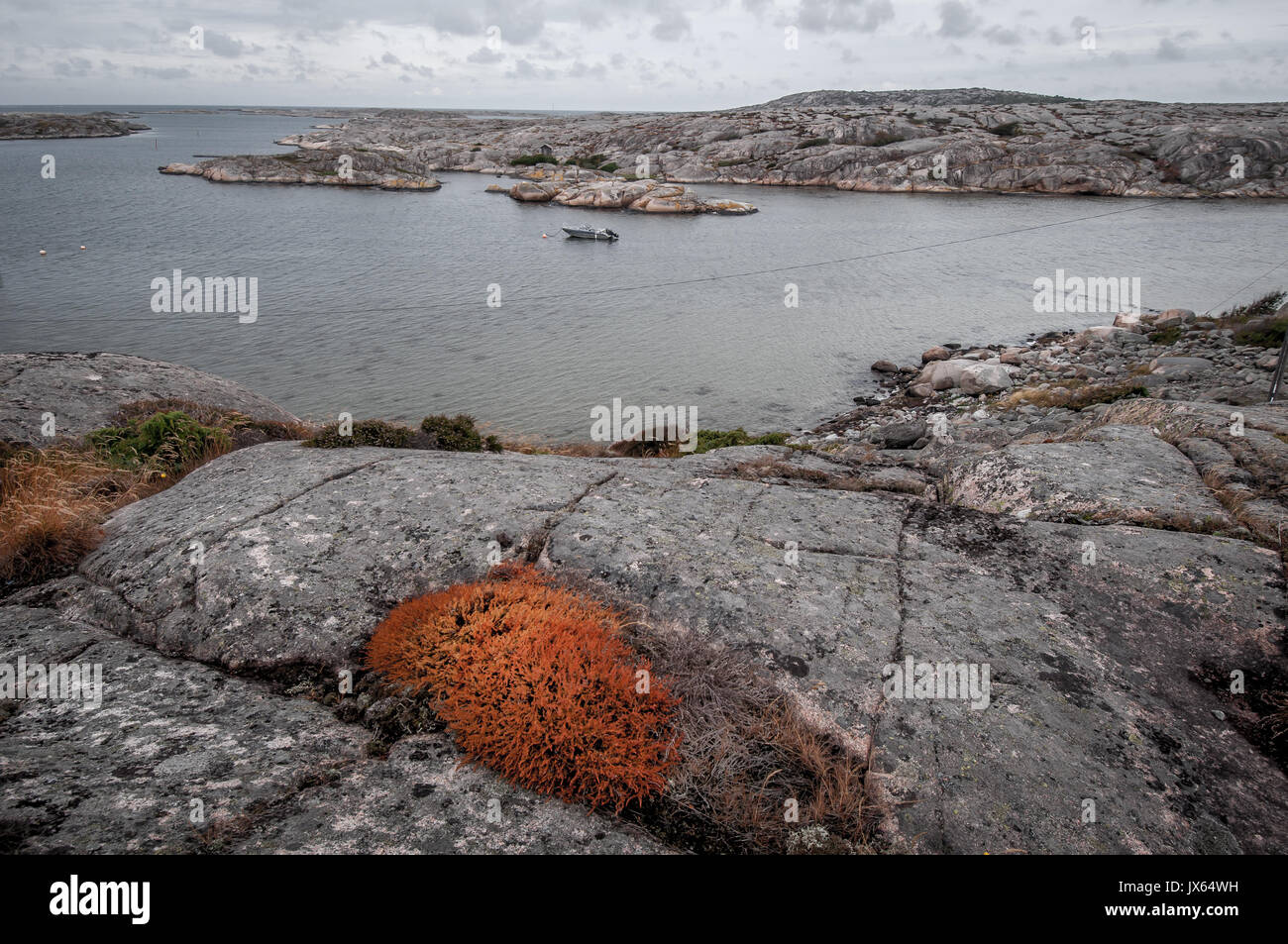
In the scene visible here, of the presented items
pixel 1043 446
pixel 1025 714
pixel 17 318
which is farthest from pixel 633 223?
pixel 1025 714

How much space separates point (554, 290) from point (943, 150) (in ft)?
302

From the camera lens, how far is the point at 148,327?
3212 centimetres

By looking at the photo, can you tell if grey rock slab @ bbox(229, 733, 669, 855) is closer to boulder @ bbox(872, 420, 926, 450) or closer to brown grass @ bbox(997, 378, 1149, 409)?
boulder @ bbox(872, 420, 926, 450)

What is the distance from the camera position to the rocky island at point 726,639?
3908mm

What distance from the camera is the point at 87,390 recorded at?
466 inches

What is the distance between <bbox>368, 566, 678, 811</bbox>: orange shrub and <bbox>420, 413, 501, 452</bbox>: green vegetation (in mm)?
5465

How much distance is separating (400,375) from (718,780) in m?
26.7

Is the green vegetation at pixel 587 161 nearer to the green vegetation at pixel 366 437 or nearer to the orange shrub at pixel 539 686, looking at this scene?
the green vegetation at pixel 366 437

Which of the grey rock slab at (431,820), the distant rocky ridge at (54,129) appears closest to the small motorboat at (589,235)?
the grey rock slab at (431,820)

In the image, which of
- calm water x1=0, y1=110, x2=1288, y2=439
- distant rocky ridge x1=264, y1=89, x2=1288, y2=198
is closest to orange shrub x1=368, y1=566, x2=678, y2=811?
calm water x1=0, y1=110, x2=1288, y2=439

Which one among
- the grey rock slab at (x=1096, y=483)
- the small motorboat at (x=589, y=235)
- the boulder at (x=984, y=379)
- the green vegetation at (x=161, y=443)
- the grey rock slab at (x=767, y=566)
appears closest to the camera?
the grey rock slab at (x=767, y=566)

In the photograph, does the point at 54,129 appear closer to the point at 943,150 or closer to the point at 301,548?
the point at 943,150

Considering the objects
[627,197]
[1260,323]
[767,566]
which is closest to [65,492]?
[767,566]

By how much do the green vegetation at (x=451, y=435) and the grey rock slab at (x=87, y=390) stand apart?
482cm
